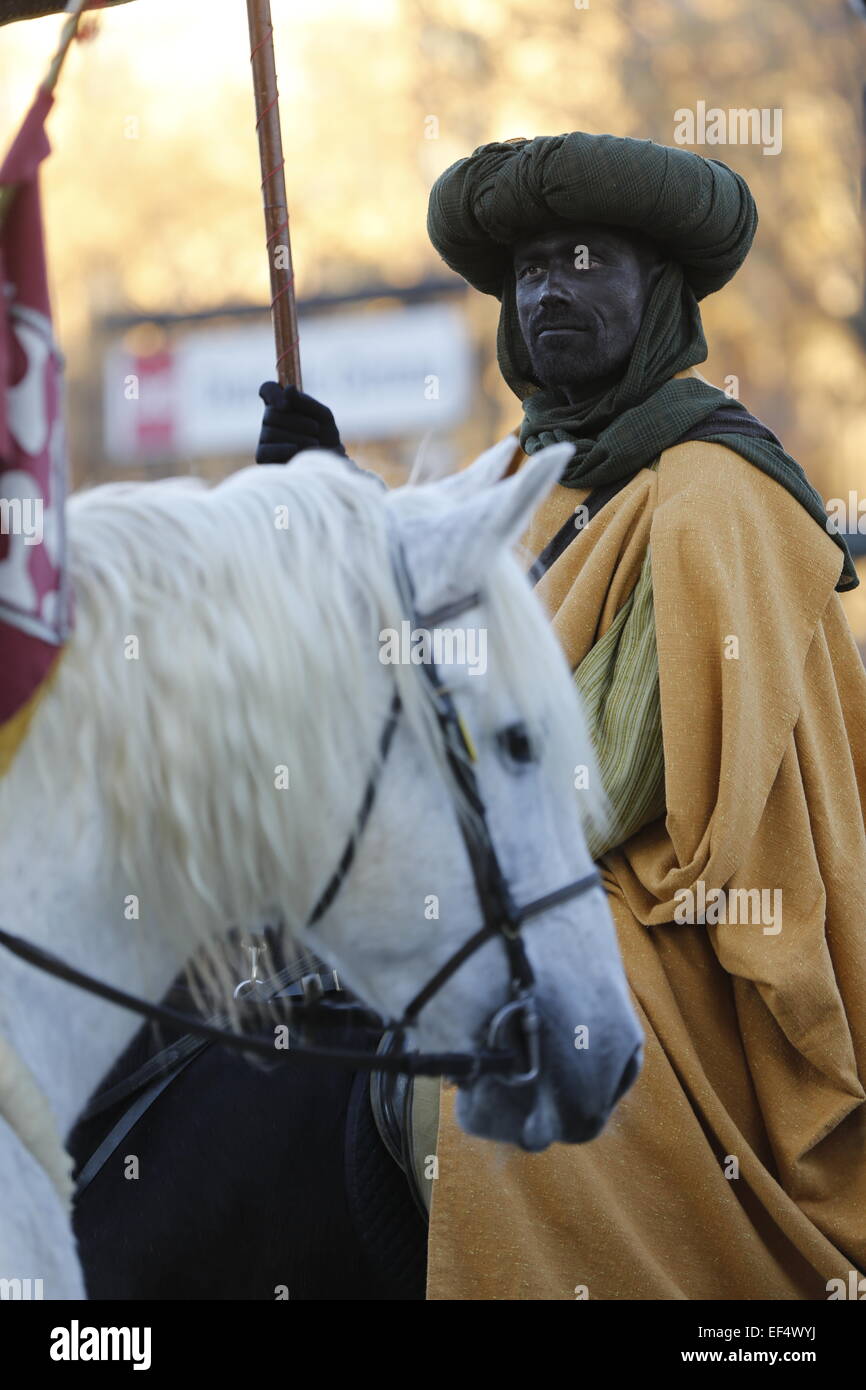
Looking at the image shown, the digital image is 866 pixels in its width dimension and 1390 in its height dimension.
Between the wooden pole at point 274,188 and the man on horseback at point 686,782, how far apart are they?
103 millimetres

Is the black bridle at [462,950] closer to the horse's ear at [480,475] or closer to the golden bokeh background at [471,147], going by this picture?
the horse's ear at [480,475]

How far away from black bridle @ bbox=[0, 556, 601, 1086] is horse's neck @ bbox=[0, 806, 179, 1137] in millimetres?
47

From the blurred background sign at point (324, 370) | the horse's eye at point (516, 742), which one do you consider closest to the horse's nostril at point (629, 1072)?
the horse's eye at point (516, 742)

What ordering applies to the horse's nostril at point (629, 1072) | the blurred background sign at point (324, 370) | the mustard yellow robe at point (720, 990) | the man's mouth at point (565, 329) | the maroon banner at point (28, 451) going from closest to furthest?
the maroon banner at point (28, 451), the horse's nostril at point (629, 1072), the mustard yellow robe at point (720, 990), the man's mouth at point (565, 329), the blurred background sign at point (324, 370)

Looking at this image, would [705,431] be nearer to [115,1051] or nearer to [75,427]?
[115,1051]

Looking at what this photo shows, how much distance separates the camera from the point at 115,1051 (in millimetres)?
1508

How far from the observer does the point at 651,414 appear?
2.52m

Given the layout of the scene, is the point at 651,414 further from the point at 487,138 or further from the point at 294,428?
the point at 487,138

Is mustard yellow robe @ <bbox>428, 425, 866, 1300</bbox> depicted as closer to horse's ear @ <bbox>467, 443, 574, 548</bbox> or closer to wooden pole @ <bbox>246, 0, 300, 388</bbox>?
wooden pole @ <bbox>246, 0, 300, 388</bbox>

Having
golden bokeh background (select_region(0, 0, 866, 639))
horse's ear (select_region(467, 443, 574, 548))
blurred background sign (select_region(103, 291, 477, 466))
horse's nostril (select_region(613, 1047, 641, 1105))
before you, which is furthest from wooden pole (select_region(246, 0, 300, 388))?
golden bokeh background (select_region(0, 0, 866, 639))

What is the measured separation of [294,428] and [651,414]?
691mm

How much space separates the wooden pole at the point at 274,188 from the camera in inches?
86.9

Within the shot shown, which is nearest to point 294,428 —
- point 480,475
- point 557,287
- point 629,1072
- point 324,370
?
point 480,475

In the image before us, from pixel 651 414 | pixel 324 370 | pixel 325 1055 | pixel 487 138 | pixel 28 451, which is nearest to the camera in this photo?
pixel 28 451
